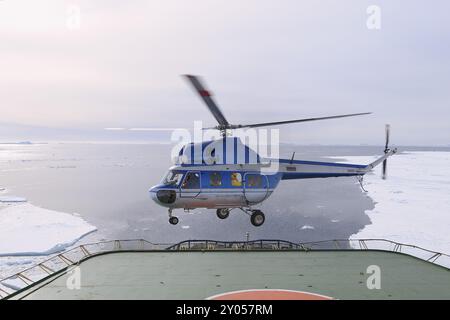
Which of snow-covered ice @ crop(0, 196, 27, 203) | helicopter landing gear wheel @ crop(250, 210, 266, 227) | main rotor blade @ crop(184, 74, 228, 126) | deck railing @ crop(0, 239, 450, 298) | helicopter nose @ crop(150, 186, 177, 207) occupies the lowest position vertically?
deck railing @ crop(0, 239, 450, 298)

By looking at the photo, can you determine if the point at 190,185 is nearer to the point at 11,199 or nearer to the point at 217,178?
the point at 217,178

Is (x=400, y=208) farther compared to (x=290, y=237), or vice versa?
(x=400, y=208)

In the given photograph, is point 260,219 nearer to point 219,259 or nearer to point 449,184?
point 219,259

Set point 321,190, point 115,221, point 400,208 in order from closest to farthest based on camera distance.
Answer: point 115,221, point 400,208, point 321,190

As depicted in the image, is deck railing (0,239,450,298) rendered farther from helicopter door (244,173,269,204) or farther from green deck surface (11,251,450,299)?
helicopter door (244,173,269,204)

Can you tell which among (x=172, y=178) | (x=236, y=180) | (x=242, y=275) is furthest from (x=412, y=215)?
(x=172, y=178)

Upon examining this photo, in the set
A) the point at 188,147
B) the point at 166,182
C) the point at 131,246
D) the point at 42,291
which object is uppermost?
the point at 188,147

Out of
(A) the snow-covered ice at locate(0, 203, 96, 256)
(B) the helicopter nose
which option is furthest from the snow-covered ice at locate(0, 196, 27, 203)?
(B) the helicopter nose

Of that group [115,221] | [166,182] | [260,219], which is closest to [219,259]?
[260,219]
